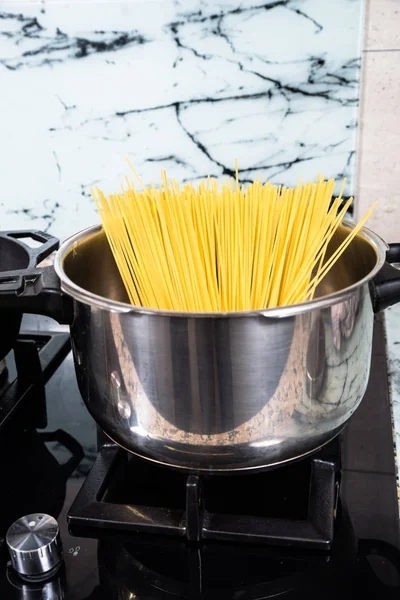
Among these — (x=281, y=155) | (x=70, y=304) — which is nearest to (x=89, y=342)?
(x=70, y=304)

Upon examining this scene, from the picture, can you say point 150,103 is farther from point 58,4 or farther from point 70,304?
point 70,304

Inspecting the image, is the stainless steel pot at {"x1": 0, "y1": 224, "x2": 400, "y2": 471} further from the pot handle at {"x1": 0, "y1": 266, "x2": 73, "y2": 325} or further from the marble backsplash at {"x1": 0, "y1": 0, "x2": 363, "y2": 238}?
the marble backsplash at {"x1": 0, "y1": 0, "x2": 363, "y2": 238}

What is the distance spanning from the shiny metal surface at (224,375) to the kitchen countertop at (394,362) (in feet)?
0.52

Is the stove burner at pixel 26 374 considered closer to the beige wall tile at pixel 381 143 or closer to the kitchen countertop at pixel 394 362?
the kitchen countertop at pixel 394 362

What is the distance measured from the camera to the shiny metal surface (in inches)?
17.4

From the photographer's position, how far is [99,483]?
57cm

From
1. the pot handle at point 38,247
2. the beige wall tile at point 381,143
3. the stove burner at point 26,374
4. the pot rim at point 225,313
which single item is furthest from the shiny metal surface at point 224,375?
the beige wall tile at point 381,143

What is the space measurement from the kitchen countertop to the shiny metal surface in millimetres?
158

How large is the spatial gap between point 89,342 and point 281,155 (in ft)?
1.90

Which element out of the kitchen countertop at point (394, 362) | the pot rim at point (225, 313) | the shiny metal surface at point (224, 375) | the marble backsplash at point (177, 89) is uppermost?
the marble backsplash at point (177, 89)

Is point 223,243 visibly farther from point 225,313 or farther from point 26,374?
point 26,374

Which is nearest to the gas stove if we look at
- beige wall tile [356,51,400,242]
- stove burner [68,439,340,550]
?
stove burner [68,439,340,550]

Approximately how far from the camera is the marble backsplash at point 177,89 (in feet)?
2.96

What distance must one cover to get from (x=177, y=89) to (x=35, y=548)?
71 cm
